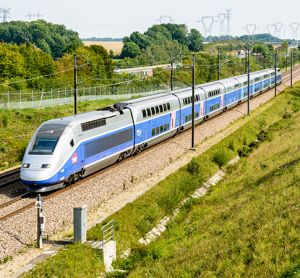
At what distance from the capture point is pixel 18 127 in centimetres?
5466

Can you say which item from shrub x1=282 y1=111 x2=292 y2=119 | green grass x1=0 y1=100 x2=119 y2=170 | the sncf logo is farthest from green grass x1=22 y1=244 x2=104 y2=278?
shrub x1=282 y1=111 x2=292 y2=119

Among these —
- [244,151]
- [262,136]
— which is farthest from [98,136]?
[262,136]

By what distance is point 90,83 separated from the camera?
101 meters

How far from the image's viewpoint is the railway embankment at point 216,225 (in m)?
19.4

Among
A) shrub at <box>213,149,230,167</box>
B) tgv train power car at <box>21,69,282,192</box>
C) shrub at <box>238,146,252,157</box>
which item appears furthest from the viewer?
shrub at <box>238,146,252,157</box>

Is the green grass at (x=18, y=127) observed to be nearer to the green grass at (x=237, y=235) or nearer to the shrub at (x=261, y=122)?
the green grass at (x=237, y=235)

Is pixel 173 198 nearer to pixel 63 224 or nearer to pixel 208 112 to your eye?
pixel 63 224

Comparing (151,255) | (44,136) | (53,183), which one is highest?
(44,136)

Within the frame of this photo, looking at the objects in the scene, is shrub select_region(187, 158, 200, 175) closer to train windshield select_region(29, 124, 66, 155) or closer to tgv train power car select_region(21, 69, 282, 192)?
tgv train power car select_region(21, 69, 282, 192)

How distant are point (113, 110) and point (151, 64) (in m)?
125

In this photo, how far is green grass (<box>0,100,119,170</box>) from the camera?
1686 inches

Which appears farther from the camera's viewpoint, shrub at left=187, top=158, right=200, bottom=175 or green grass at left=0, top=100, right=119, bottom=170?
green grass at left=0, top=100, right=119, bottom=170

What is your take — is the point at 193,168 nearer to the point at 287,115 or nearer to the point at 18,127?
the point at 18,127

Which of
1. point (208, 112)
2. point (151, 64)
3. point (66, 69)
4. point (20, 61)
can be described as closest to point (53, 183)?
point (208, 112)
